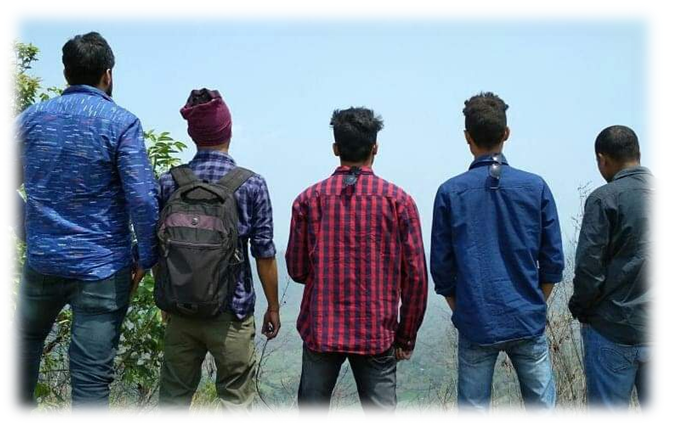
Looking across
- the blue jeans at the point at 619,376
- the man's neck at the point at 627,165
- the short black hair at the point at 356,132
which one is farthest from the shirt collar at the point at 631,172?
the short black hair at the point at 356,132

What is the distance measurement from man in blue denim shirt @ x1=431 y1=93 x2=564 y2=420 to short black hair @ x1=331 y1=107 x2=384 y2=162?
450mm

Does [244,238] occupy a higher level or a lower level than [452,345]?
higher

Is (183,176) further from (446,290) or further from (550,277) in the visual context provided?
(550,277)

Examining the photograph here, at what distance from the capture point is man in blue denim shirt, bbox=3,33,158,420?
3045mm

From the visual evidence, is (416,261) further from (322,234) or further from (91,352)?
(91,352)

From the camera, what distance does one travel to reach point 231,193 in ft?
10.3

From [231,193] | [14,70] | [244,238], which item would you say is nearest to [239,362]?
[244,238]

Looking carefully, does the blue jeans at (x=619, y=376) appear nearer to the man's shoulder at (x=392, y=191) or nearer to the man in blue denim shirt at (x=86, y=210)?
the man's shoulder at (x=392, y=191)

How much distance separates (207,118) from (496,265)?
160 centimetres

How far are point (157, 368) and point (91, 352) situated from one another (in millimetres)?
2712

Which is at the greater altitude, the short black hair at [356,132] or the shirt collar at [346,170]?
the short black hair at [356,132]

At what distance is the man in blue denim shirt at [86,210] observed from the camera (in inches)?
120

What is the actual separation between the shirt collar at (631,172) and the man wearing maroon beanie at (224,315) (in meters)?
1.83

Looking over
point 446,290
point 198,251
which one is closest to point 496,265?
point 446,290
